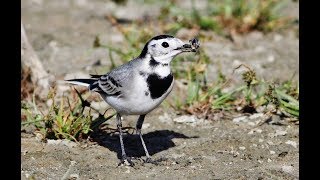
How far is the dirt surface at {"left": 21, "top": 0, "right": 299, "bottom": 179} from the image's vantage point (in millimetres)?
5477

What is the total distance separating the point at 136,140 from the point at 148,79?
1135 mm

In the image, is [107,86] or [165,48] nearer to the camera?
[165,48]

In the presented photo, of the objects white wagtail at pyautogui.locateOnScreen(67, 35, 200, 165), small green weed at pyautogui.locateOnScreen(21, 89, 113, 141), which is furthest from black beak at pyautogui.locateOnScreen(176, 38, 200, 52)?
small green weed at pyautogui.locateOnScreen(21, 89, 113, 141)

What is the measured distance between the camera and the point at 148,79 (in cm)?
539

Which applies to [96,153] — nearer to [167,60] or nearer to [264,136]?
[167,60]

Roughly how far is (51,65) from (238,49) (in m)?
2.51

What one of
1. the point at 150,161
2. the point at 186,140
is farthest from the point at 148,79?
the point at 186,140

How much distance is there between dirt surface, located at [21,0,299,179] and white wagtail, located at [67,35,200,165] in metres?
0.41

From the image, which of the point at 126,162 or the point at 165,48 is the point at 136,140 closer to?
the point at 126,162

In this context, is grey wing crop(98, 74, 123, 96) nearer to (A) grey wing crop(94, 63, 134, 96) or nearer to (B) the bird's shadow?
(A) grey wing crop(94, 63, 134, 96)

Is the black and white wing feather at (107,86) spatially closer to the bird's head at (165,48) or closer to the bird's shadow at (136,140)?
the bird's head at (165,48)

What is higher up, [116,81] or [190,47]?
[190,47]
